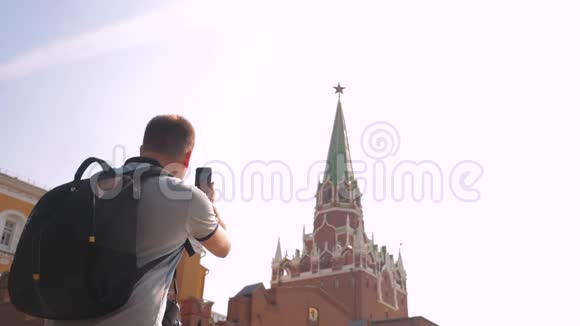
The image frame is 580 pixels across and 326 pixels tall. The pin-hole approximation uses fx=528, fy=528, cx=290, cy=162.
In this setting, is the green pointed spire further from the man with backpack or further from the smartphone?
the man with backpack

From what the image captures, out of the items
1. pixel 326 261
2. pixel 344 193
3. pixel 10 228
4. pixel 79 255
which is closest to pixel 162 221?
pixel 79 255

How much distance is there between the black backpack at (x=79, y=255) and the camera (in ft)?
6.10

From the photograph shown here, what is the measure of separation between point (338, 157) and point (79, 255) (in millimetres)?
45842

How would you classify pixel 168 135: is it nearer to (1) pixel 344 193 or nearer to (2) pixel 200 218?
(2) pixel 200 218

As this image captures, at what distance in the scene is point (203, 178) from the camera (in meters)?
2.45

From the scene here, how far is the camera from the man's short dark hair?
2.30 m

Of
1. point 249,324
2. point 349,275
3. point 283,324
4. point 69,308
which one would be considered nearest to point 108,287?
point 69,308

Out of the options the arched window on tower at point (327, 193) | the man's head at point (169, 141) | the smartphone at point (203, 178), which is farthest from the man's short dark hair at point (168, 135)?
the arched window on tower at point (327, 193)

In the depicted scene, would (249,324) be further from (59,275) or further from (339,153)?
(339,153)

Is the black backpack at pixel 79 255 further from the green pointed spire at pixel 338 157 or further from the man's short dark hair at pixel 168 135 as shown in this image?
the green pointed spire at pixel 338 157

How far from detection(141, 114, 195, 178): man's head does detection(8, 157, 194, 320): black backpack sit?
29 centimetres

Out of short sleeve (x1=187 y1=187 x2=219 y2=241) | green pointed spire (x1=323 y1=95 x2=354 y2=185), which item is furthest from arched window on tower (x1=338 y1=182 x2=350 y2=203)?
short sleeve (x1=187 y1=187 x2=219 y2=241)

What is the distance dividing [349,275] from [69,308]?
1493 inches

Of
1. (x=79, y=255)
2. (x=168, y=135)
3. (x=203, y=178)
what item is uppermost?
(x=168, y=135)
